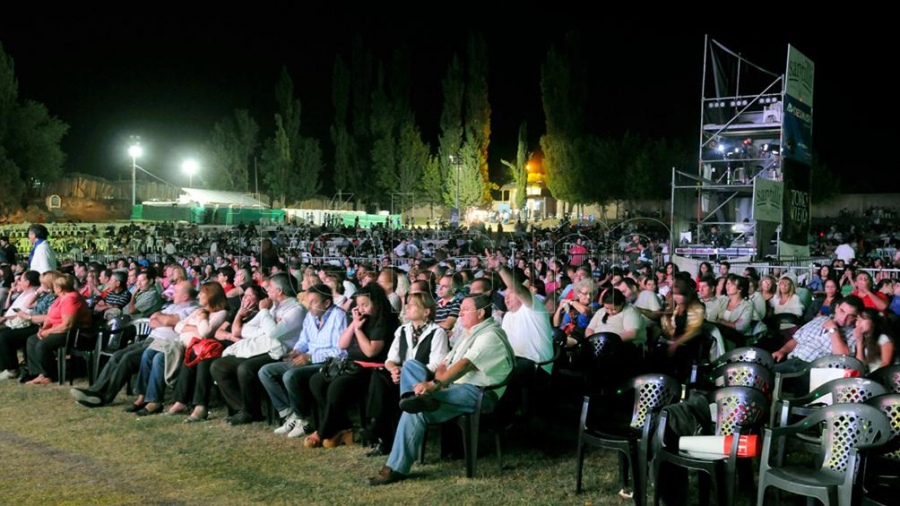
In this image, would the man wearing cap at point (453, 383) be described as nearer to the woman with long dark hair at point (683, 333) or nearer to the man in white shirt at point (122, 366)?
the woman with long dark hair at point (683, 333)

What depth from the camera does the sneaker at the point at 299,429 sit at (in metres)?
5.90

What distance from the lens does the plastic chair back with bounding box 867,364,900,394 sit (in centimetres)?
464

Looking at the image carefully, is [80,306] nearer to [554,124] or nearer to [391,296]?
[391,296]

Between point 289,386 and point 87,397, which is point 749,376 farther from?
point 87,397

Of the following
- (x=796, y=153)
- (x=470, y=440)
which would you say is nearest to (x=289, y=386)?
(x=470, y=440)

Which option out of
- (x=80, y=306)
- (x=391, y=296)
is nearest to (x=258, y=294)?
(x=391, y=296)

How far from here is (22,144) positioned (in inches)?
1281

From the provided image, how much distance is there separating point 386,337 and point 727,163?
49.7 ft

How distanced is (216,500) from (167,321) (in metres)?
3.08

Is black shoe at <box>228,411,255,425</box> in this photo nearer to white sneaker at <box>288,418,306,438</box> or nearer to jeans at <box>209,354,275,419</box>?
jeans at <box>209,354,275,419</box>

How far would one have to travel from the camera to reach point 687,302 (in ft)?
22.2

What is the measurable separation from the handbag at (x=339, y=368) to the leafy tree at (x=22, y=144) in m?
30.9

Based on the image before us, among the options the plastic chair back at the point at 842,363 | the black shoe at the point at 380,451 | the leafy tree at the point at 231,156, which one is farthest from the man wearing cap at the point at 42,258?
the leafy tree at the point at 231,156

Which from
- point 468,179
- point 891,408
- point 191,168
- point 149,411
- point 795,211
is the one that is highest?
point 191,168
